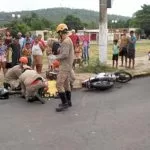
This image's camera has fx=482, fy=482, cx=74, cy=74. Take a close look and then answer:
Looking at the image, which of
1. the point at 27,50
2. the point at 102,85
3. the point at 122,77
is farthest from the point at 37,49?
the point at 102,85

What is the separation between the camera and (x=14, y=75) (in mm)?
13797

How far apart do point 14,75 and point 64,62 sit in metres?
2.95

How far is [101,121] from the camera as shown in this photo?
977 centimetres

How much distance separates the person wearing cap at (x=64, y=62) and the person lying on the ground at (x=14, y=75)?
2.50 metres

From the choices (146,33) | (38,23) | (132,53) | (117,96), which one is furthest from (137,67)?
(146,33)

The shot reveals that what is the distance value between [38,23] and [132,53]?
7277 cm

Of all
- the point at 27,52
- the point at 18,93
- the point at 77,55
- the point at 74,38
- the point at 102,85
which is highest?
the point at 74,38

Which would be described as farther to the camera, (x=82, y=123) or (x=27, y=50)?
(x=27, y=50)

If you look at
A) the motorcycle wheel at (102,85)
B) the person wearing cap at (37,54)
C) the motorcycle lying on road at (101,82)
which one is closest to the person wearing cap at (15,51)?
the person wearing cap at (37,54)

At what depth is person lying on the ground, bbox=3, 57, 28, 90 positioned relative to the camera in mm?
13555

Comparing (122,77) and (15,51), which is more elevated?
(15,51)

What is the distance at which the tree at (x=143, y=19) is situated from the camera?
326 feet

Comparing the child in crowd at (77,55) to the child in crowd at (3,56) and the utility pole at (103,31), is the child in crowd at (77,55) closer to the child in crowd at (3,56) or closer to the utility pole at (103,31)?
the utility pole at (103,31)

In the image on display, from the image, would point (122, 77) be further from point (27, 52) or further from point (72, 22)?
point (72, 22)
